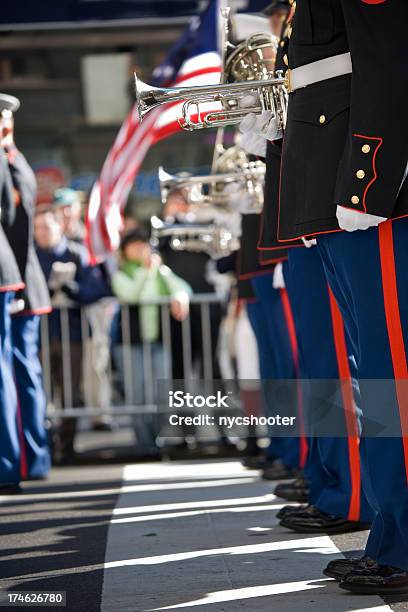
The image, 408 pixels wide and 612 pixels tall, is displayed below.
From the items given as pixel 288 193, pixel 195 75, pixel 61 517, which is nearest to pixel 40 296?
pixel 61 517

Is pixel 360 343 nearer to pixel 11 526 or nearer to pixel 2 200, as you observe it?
pixel 11 526

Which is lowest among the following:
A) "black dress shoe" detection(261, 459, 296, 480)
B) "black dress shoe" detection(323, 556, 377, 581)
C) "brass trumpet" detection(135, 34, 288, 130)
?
"black dress shoe" detection(261, 459, 296, 480)

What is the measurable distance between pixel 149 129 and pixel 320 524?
175 inches

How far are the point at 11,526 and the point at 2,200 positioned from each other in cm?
189

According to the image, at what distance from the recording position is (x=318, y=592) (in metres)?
3.39

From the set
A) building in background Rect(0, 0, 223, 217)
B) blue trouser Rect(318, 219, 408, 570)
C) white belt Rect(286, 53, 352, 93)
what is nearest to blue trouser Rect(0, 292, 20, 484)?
white belt Rect(286, 53, 352, 93)

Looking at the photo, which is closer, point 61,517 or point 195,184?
point 61,517

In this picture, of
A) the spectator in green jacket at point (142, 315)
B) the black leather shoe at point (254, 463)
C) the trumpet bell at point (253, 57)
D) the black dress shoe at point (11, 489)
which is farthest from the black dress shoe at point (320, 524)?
the spectator in green jacket at point (142, 315)

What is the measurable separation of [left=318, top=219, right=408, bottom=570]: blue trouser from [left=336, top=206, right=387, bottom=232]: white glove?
0.33 ft

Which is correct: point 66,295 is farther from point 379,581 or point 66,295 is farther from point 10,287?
point 379,581

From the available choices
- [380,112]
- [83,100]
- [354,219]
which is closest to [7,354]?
[354,219]

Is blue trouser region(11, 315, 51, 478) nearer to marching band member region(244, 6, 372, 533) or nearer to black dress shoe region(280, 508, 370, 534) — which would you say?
marching band member region(244, 6, 372, 533)

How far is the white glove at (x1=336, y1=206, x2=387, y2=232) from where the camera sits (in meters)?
3.25

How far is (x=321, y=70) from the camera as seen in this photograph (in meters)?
3.52
